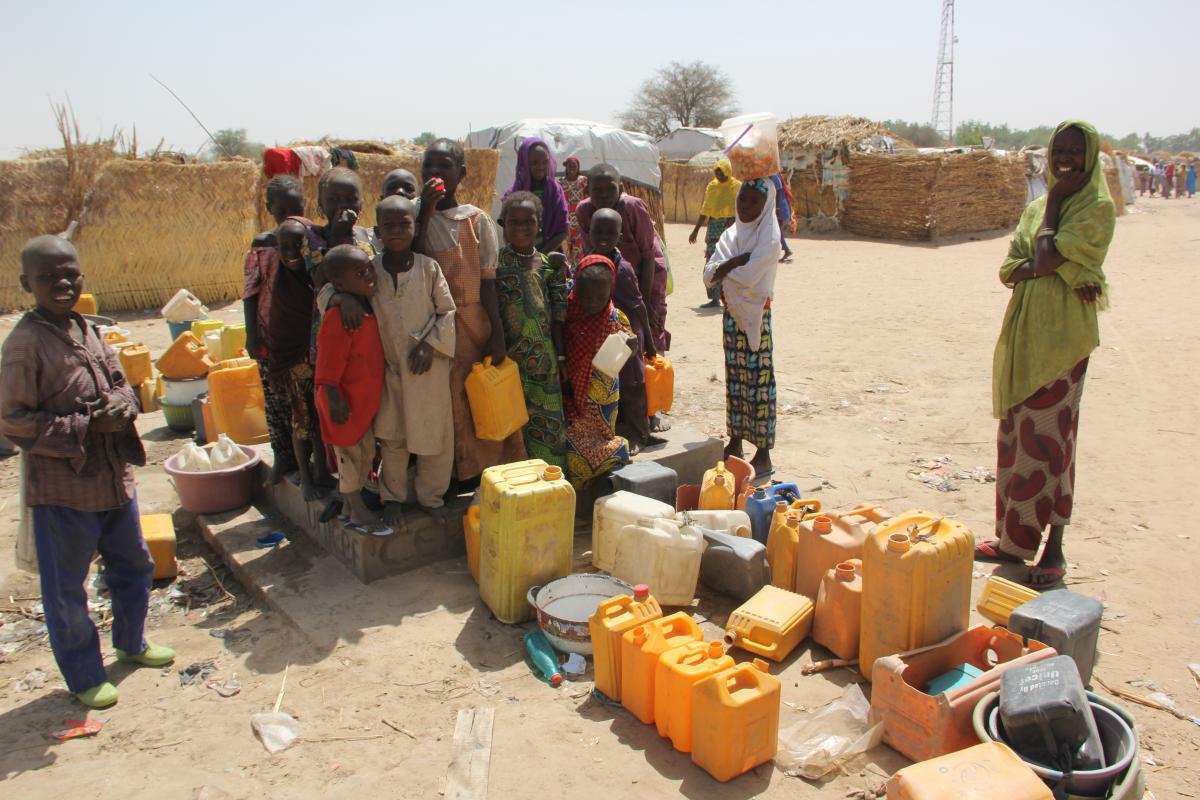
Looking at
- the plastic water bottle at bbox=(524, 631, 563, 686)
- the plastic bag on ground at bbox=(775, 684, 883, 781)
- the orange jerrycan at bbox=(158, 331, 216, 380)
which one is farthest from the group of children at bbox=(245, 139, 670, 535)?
the orange jerrycan at bbox=(158, 331, 216, 380)

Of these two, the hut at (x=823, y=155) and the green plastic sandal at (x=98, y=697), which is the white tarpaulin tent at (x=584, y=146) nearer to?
the hut at (x=823, y=155)

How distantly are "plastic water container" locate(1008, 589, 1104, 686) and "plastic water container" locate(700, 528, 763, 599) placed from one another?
104 centimetres

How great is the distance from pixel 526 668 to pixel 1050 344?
2738 mm

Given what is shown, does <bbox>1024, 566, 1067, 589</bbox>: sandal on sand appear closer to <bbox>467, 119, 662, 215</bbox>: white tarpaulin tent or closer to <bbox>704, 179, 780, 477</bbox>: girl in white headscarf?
<bbox>704, 179, 780, 477</bbox>: girl in white headscarf

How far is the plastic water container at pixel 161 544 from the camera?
4117 millimetres

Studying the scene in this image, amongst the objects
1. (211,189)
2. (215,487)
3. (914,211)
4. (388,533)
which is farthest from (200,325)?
(914,211)

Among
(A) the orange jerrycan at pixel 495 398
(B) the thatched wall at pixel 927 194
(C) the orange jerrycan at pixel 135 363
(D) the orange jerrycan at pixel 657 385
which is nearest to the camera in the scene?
(A) the orange jerrycan at pixel 495 398

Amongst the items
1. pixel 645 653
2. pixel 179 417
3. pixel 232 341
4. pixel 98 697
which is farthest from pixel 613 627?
pixel 179 417

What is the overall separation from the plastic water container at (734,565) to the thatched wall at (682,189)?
1873 cm

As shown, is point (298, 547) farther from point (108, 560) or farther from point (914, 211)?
point (914, 211)

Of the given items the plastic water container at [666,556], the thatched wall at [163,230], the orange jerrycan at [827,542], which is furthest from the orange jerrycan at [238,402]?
the thatched wall at [163,230]

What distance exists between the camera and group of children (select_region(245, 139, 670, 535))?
357 centimetres

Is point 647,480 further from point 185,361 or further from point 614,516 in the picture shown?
point 185,361

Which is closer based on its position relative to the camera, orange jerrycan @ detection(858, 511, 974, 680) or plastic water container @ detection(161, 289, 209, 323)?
orange jerrycan @ detection(858, 511, 974, 680)
